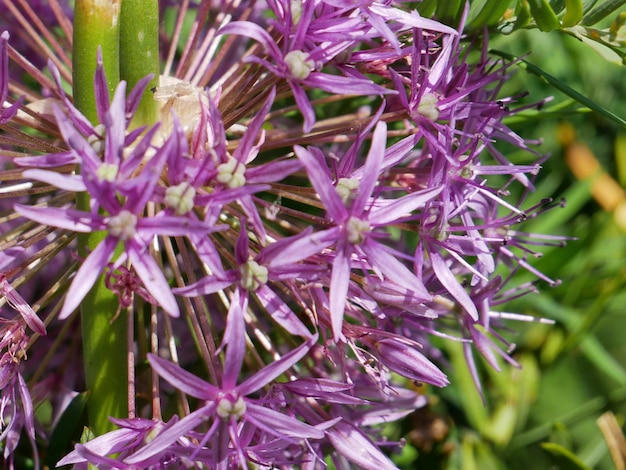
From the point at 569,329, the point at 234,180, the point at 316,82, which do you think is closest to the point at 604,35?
the point at 316,82

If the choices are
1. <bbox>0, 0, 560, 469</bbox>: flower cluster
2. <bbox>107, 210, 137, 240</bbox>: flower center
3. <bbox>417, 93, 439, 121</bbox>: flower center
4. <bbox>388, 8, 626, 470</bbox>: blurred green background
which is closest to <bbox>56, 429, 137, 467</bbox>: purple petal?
<bbox>0, 0, 560, 469</bbox>: flower cluster

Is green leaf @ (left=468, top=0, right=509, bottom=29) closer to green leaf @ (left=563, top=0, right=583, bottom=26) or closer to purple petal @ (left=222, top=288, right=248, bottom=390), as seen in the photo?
green leaf @ (left=563, top=0, right=583, bottom=26)

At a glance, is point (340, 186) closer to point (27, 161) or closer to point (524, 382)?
point (27, 161)

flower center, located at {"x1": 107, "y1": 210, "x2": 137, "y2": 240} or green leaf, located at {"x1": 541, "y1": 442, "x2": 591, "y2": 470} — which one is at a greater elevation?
flower center, located at {"x1": 107, "y1": 210, "x2": 137, "y2": 240}

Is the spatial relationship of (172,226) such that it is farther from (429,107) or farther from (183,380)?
(429,107)

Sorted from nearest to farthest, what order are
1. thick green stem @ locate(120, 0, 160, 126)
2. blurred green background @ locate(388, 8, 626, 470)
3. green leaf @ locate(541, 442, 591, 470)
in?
thick green stem @ locate(120, 0, 160, 126) → green leaf @ locate(541, 442, 591, 470) → blurred green background @ locate(388, 8, 626, 470)

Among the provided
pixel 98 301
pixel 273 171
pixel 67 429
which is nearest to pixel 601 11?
pixel 273 171
